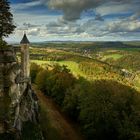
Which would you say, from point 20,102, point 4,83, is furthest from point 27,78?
point 4,83

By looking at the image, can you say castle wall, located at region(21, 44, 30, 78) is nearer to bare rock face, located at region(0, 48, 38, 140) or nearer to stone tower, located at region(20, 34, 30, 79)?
stone tower, located at region(20, 34, 30, 79)

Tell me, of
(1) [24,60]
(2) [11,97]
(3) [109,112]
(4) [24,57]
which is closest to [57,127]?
(3) [109,112]

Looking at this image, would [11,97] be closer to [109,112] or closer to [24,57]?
[24,57]

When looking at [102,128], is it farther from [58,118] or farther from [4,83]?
[4,83]

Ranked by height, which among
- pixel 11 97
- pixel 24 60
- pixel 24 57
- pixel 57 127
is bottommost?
pixel 57 127

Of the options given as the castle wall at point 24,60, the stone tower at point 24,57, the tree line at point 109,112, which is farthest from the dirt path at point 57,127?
the stone tower at point 24,57

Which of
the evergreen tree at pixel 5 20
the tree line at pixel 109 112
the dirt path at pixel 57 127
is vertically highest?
the evergreen tree at pixel 5 20

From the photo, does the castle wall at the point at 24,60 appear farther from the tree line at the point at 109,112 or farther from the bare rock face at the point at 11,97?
the tree line at the point at 109,112
